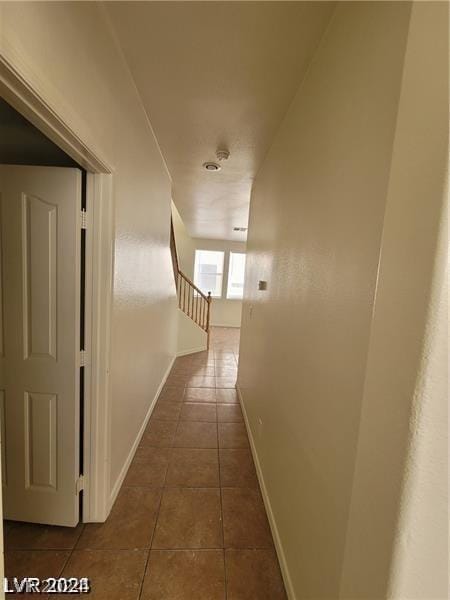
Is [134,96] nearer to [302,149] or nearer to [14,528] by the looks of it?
[302,149]

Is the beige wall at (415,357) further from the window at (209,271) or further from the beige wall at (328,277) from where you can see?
the window at (209,271)

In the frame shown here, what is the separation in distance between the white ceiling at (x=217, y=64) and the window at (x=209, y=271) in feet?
17.7

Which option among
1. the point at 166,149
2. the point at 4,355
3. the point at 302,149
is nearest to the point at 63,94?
the point at 302,149

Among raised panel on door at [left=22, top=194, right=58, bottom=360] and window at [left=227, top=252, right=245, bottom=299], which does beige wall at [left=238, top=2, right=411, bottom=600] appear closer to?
raised panel on door at [left=22, top=194, right=58, bottom=360]

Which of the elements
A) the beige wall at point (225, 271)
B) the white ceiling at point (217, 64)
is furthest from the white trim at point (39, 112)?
the beige wall at point (225, 271)

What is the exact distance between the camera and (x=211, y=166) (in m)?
2.63

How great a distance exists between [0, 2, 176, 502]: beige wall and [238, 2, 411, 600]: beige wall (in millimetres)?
1025

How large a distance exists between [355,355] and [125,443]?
1.81 m

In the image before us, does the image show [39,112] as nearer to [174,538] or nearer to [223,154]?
[223,154]

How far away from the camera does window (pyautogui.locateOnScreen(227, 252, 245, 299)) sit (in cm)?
789

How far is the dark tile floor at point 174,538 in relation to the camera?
1.22 metres

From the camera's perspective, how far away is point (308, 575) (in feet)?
3.37

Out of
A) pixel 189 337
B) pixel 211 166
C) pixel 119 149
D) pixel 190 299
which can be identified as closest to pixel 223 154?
pixel 211 166

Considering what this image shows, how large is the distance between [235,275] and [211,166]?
5.42m
